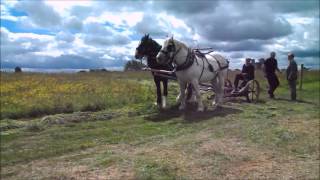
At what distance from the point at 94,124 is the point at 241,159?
5.42m

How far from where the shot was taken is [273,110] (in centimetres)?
1706

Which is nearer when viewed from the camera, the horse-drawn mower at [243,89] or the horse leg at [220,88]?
the horse leg at [220,88]

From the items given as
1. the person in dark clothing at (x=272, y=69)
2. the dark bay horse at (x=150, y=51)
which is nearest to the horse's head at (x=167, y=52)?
the dark bay horse at (x=150, y=51)

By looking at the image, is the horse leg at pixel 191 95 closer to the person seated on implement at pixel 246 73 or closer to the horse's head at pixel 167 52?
the horse's head at pixel 167 52

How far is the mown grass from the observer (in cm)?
966

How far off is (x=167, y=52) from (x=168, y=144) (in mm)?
4158

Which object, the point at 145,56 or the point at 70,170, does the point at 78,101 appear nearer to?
the point at 145,56

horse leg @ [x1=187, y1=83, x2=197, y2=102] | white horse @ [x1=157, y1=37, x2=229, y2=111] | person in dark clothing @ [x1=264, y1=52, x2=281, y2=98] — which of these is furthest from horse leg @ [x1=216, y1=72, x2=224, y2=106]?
person in dark clothing @ [x1=264, y1=52, x2=281, y2=98]

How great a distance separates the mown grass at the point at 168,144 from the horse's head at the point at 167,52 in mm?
1700

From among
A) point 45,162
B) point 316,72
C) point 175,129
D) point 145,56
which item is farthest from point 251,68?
point 316,72

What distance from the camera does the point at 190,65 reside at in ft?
51.0

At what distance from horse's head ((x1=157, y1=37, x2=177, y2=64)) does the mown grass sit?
170 cm

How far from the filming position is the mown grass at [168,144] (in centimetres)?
966

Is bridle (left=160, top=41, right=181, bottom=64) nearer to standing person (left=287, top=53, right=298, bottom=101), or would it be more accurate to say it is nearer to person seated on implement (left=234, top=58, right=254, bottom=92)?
person seated on implement (left=234, top=58, right=254, bottom=92)
